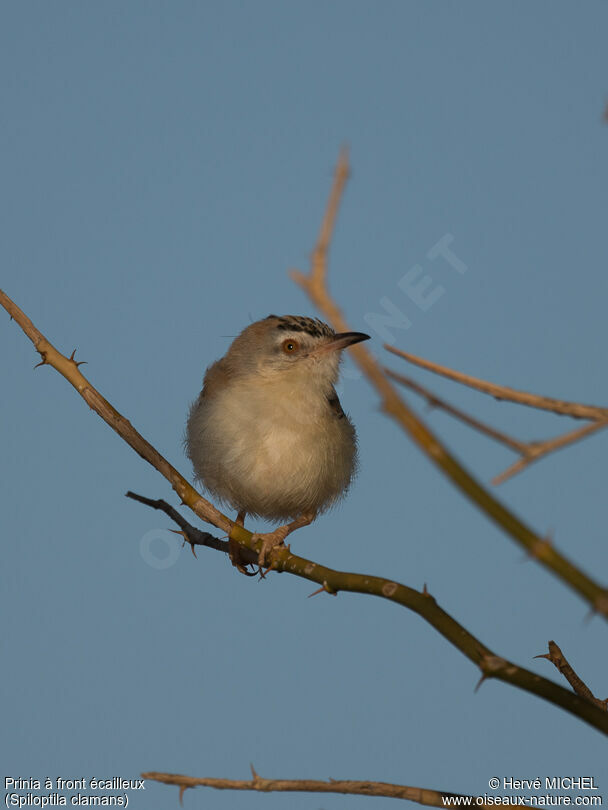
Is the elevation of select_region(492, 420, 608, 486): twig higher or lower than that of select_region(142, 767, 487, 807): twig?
higher

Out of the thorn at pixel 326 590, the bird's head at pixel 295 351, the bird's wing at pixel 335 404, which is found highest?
the bird's head at pixel 295 351

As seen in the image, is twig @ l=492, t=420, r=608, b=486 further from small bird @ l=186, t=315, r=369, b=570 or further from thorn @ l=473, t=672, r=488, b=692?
small bird @ l=186, t=315, r=369, b=570

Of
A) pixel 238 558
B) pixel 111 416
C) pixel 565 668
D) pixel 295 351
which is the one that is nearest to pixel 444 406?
pixel 565 668

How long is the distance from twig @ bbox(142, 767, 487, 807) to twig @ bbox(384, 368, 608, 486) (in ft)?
3.40

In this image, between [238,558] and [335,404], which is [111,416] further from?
[335,404]

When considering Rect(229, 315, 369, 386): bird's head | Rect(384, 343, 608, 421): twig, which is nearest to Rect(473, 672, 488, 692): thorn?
Rect(384, 343, 608, 421): twig

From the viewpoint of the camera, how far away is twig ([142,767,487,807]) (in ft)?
7.36

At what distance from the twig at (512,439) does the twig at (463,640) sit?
722 mm

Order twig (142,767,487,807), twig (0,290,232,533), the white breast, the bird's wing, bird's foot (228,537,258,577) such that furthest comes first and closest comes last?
the bird's wing → the white breast → bird's foot (228,537,258,577) → twig (0,290,232,533) → twig (142,767,487,807)

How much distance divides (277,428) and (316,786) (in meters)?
3.49

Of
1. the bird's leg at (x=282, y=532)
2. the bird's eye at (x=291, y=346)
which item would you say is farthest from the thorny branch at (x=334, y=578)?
the bird's eye at (x=291, y=346)

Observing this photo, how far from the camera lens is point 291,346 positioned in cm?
608

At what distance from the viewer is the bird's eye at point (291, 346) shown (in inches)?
239

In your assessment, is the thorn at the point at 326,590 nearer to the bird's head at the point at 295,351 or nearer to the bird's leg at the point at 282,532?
the bird's leg at the point at 282,532
